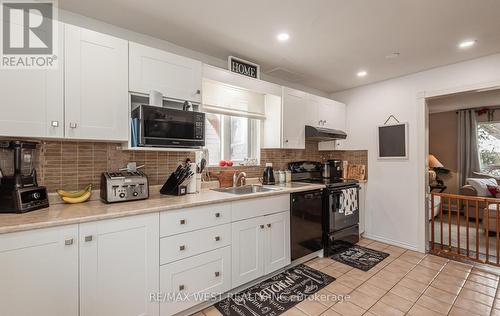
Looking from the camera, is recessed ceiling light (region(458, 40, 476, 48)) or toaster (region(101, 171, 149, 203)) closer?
toaster (region(101, 171, 149, 203))

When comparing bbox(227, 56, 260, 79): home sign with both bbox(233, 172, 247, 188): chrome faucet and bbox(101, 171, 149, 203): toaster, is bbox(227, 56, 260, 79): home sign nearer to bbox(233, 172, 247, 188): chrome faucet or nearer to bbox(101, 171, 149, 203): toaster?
bbox(233, 172, 247, 188): chrome faucet

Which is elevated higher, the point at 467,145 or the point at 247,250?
the point at 467,145

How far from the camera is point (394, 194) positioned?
142 inches

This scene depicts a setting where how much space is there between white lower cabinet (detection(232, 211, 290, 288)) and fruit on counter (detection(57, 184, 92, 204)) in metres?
1.25

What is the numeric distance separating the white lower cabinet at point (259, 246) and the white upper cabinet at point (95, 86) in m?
1.35

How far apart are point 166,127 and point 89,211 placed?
0.85 metres

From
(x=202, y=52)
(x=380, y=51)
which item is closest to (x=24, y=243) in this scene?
(x=202, y=52)

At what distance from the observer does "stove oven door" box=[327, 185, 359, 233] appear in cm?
312

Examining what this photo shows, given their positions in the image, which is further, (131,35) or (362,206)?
(362,206)

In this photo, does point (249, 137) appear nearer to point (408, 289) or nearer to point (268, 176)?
point (268, 176)

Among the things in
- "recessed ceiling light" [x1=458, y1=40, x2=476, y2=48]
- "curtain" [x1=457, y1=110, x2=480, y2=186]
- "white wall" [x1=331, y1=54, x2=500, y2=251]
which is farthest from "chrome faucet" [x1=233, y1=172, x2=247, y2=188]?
"curtain" [x1=457, y1=110, x2=480, y2=186]

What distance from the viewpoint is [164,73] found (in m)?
2.14

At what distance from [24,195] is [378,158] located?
414 centimetres

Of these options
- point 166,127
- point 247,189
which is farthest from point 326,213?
point 166,127
